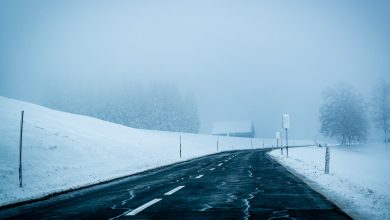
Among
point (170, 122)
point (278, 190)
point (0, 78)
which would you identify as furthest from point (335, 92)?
point (0, 78)

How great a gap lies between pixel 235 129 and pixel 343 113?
246ft

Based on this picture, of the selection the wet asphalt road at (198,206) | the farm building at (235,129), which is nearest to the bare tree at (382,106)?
the wet asphalt road at (198,206)

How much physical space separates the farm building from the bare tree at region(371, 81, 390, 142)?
3072 inches

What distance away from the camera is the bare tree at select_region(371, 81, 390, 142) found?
199 ft

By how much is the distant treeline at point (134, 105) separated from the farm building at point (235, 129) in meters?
42.1

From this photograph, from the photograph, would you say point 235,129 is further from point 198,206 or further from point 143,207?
point 143,207

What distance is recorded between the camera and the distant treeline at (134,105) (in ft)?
309

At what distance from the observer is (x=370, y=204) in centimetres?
811

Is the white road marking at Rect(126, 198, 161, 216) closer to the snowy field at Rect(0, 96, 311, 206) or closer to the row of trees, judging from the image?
the snowy field at Rect(0, 96, 311, 206)

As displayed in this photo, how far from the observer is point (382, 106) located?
61719mm

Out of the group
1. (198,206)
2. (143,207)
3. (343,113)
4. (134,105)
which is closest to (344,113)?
(343,113)

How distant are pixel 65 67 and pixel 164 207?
122 meters

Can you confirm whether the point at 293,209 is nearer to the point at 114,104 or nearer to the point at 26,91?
the point at 114,104

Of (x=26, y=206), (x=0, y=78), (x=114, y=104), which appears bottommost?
(x=26, y=206)
